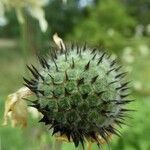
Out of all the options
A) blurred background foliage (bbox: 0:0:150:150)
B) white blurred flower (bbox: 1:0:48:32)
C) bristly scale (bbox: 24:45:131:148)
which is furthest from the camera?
blurred background foliage (bbox: 0:0:150:150)

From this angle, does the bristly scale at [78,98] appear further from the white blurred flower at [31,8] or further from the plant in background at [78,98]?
the white blurred flower at [31,8]

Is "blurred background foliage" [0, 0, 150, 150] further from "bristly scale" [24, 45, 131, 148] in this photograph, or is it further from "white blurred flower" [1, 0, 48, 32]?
"bristly scale" [24, 45, 131, 148]

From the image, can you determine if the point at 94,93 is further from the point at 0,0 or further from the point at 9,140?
the point at 9,140

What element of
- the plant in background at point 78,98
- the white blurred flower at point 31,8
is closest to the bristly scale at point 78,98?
the plant in background at point 78,98

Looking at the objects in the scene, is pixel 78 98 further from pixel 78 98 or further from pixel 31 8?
pixel 31 8

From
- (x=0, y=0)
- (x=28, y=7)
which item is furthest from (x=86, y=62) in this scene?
(x=28, y=7)

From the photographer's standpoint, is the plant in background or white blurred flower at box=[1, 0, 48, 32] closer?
the plant in background

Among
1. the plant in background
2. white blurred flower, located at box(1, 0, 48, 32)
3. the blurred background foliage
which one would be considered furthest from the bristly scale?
the blurred background foliage
